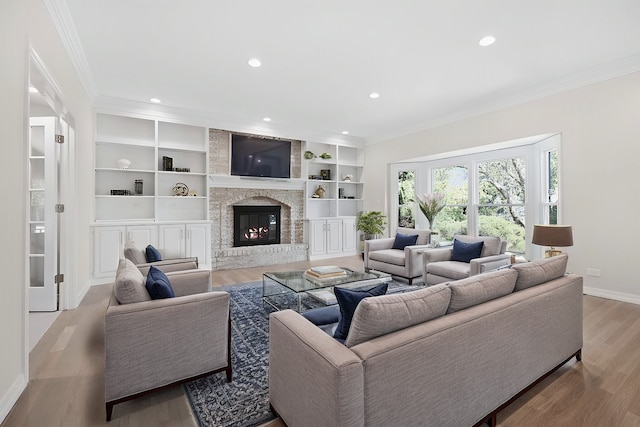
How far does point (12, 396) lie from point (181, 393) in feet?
3.14

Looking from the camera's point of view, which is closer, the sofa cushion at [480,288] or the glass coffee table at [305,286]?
the sofa cushion at [480,288]

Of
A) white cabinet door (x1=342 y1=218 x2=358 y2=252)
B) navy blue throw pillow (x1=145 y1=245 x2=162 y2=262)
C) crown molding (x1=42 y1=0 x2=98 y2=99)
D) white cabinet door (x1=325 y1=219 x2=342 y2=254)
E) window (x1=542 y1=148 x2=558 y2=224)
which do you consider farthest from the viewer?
white cabinet door (x1=342 y1=218 x2=358 y2=252)

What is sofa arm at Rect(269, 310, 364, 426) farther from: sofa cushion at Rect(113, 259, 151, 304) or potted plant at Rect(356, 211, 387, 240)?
potted plant at Rect(356, 211, 387, 240)

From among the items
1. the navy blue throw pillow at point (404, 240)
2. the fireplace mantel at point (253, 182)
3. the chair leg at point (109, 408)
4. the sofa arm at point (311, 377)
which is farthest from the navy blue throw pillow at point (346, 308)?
the fireplace mantel at point (253, 182)

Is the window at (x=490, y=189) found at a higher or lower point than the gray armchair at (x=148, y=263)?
higher

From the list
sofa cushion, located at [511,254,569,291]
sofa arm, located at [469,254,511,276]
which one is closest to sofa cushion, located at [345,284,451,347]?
sofa cushion, located at [511,254,569,291]

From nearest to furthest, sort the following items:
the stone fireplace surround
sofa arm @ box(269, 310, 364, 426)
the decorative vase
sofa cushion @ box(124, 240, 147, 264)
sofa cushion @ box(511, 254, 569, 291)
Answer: sofa arm @ box(269, 310, 364, 426) < sofa cushion @ box(511, 254, 569, 291) < sofa cushion @ box(124, 240, 147, 264) < the decorative vase < the stone fireplace surround

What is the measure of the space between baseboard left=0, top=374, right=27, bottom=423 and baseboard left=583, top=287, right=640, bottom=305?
18.7ft

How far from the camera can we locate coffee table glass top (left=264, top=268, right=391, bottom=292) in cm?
325

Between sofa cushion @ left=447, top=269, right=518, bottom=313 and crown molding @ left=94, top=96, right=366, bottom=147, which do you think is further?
crown molding @ left=94, top=96, right=366, bottom=147

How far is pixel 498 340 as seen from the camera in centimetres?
166

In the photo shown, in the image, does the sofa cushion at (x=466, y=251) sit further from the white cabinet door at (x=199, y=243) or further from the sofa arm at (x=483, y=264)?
the white cabinet door at (x=199, y=243)

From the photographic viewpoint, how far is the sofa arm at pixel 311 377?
3.81ft

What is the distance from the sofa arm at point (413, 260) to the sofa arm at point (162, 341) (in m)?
3.18
